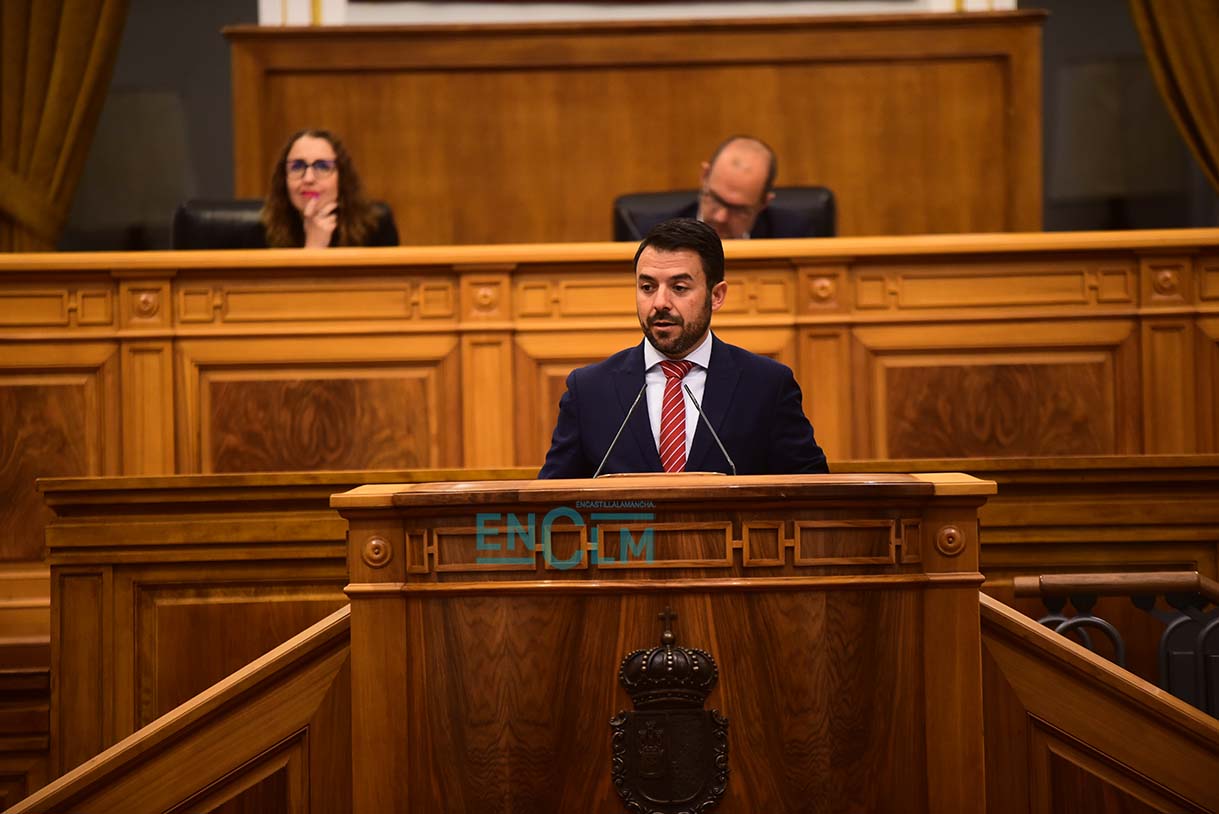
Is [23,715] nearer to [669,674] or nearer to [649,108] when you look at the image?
[669,674]

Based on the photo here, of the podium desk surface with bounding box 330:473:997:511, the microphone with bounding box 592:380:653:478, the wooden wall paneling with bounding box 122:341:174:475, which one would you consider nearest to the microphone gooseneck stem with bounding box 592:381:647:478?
the microphone with bounding box 592:380:653:478

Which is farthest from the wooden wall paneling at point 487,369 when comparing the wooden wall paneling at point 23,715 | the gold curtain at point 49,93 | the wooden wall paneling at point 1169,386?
the gold curtain at point 49,93

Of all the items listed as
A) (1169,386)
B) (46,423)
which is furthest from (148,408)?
(1169,386)

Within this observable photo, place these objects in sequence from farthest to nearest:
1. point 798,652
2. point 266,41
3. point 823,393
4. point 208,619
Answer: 1. point 266,41
2. point 823,393
3. point 208,619
4. point 798,652

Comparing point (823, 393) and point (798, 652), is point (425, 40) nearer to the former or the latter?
point (823, 393)

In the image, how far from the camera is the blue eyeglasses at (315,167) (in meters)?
3.89

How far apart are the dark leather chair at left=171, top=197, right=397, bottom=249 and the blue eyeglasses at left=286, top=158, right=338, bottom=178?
0.19 metres

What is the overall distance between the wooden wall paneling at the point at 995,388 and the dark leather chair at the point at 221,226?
1.57 meters

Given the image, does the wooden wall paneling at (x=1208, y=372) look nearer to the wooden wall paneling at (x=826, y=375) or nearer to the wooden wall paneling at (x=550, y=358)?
the wooden wall paneling at (x=826, y=375)

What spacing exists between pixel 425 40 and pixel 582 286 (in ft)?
7.05

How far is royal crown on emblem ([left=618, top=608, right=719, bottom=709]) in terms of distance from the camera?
1677mm

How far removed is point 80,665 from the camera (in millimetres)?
2660

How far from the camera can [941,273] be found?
3.61 metres

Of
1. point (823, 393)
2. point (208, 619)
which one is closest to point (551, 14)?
point (823, 393)
